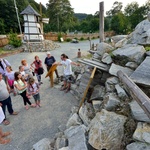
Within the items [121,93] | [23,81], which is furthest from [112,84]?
[23,81]

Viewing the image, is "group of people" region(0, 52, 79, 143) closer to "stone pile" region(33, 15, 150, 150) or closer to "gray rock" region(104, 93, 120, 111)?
"stone pile" region(33, 15, 150, 150)

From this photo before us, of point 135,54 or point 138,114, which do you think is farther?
point 135,54

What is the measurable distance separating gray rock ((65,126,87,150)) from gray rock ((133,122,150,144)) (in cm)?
97

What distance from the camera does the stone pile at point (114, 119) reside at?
241cm

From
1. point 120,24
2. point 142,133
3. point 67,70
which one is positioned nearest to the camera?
point 142,133

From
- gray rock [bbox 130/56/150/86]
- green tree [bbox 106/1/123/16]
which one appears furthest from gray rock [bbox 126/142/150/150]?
green tree [bbox 106/1/123/16]

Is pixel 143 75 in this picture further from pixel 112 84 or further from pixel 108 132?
pixel 108 132

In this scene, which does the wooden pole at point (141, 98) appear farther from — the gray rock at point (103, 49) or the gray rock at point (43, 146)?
the gray rock at point (103, 49)

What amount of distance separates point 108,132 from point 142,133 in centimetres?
59

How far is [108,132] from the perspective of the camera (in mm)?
2527

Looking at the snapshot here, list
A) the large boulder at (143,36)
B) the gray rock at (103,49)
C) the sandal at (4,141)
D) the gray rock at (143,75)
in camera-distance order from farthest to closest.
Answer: the gray rock at (103,49) → the large boulder at (143,36) → the sandal at (4,141) → the gray rock at (143,75)

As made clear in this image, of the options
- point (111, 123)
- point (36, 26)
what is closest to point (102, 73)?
point (111, 123)

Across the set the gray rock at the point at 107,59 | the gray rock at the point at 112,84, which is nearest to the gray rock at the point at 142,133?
the gray rock at the point at 112,84

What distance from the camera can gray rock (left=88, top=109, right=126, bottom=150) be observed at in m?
2.43
